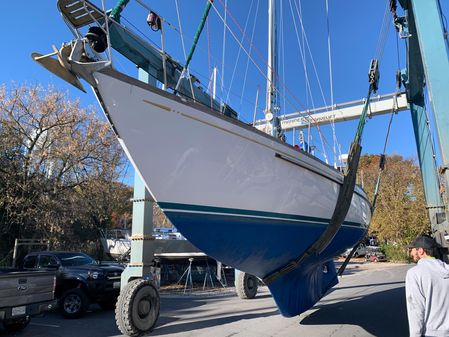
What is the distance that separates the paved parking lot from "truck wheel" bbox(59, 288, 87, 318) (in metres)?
0.21

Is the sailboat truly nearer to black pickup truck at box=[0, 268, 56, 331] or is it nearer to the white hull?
the white hull

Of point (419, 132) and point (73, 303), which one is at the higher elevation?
point (419, 132)

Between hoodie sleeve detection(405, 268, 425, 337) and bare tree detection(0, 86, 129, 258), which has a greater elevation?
bare tree detection(0, 86, 129, 258)

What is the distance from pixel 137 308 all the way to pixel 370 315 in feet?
15.7

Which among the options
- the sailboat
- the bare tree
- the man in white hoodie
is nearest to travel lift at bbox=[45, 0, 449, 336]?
the sailboat

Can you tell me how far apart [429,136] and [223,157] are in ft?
23.3

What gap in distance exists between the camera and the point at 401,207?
30156mm

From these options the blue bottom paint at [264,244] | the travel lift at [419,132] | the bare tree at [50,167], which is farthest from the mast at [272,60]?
the bare tree at [50,167]

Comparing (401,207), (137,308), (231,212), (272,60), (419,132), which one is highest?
(272,60)

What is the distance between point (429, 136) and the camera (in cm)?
966

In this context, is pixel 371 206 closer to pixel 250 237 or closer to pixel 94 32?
pixel 250 237

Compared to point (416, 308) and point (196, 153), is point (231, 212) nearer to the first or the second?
point (196, 153)

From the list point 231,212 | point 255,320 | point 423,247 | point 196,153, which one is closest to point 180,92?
point 196,153

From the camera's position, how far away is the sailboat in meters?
4.03
